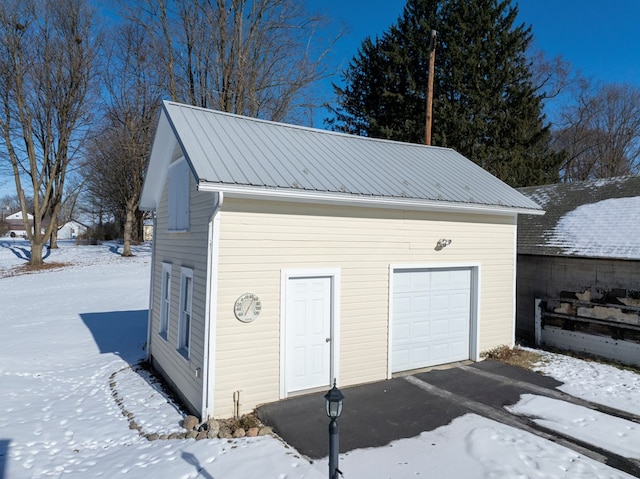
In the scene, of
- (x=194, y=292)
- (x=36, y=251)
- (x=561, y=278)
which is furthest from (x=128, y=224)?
(x=561, y=278)

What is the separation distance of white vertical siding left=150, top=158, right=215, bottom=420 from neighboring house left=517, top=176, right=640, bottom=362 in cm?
824

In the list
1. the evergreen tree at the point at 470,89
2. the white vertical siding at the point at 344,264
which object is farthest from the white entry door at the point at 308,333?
the evergreen tree at the point at 470,89

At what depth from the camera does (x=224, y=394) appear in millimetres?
5871

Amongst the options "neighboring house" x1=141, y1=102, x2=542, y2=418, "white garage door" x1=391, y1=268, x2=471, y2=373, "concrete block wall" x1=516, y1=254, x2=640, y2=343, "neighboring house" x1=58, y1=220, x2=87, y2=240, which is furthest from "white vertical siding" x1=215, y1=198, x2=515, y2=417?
"neighboring house" x1=58, y1=220, x2=87, y2=240

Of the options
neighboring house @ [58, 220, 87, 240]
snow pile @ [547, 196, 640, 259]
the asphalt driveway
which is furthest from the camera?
neighboring house @ [58, 220, 87, 240]

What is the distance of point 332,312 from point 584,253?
6.35 metres

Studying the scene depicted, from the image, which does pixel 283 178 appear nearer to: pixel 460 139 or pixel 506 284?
pixel 506 284

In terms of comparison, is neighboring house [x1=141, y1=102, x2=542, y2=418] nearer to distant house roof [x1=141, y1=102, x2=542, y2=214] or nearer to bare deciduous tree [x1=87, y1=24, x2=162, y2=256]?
distant house roof [x1=141, y1=102, x2=542, y2=214]

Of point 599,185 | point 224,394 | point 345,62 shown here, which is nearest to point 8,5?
point 345,62

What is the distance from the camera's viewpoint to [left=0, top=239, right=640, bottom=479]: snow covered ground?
4.58m

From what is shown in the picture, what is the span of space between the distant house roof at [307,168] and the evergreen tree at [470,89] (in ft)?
35.2

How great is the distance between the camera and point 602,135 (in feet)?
90.3

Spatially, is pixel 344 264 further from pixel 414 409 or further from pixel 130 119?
pixel 130 119

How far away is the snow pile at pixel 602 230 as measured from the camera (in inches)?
353
